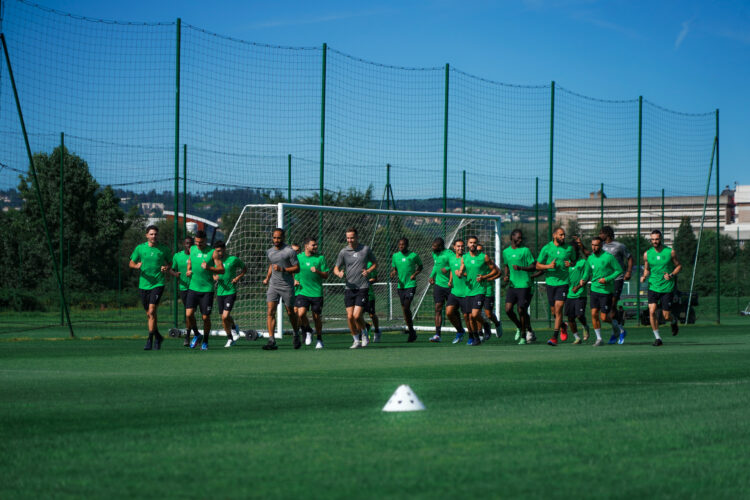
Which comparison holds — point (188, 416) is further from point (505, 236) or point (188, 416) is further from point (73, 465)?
point (505, 236)

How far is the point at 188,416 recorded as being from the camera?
7.17 metres

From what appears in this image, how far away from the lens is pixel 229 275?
18.0 m

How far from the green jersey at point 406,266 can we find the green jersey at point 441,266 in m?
0.36

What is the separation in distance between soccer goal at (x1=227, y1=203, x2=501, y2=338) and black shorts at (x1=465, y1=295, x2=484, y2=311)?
3847 millimetres

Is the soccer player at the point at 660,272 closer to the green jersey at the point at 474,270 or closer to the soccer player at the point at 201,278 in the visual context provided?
the green jersey at the point at 474,270

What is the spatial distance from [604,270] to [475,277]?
235 centimetres

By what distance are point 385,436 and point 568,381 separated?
13.8 feet

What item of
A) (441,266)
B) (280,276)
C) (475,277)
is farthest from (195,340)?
(441,266)

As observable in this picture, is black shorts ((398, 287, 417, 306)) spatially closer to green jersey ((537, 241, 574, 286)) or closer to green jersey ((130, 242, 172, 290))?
green jersey ((537, 241, 574, 286))

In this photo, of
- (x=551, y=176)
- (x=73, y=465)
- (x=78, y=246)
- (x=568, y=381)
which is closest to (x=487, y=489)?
(x=73, y=465)

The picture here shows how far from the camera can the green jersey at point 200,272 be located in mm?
16766

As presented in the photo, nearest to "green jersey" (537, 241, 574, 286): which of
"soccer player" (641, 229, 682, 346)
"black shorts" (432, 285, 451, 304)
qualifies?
"soccer player" (641, 229, 682, 346)

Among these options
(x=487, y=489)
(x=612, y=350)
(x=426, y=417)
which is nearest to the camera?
(x=487, y=489)

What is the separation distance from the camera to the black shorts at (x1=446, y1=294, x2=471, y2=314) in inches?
747
